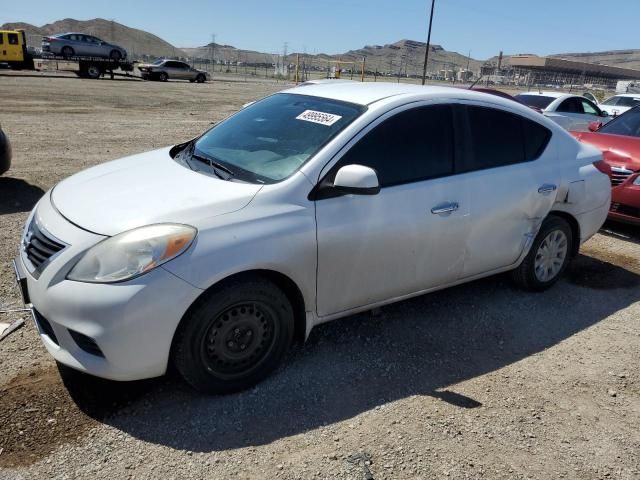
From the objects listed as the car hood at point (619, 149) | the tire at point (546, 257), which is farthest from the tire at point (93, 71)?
the tire at point (546, 257)

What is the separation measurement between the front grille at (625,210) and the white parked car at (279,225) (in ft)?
7.93

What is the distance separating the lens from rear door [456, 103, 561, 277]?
3820 millimetres

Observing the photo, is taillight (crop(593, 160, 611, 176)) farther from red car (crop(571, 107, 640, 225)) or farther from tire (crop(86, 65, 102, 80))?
tire (crop(86, 65, 102, 80))

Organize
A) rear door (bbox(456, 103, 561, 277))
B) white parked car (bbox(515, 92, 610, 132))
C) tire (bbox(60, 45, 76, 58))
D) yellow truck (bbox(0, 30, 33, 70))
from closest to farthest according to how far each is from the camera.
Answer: rear door (bbox(456, 103, 561, 277)) < white parked car (bbox(515, 92, 610, 132)) < yellow truck (bbox(0, 30, 33, 70)) < tire (bbox(60, 45, 76, 58))

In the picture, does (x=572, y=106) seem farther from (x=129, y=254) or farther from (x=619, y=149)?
(x=129, y=254)

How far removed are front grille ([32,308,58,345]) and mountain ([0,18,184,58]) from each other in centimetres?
12188

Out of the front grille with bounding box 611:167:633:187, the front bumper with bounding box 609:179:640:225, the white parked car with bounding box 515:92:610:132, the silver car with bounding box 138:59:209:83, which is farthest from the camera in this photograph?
the silver car with bounding box 138:59:209:83

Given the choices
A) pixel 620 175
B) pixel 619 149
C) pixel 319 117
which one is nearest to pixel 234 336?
pixel 319 117

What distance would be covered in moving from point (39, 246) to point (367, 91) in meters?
2.30

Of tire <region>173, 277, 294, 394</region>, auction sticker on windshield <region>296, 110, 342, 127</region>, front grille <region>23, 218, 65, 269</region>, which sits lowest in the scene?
tire <region>173, 277, 294, 394</region>

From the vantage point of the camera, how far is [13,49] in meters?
32.2

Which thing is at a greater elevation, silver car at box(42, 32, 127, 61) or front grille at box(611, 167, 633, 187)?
silver car at box(42, 32, 127, 61)

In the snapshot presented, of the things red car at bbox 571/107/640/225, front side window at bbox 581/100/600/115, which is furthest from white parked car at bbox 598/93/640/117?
red car at bbox 571/107/640/225

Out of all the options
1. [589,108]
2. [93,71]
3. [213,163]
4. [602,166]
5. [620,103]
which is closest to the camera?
[213,163]
